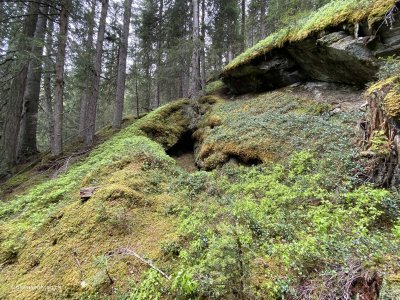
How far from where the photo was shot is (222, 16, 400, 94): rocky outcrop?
639 centimetres

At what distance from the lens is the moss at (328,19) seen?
6.25 meters

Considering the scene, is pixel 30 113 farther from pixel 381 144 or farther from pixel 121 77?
pixel 381 144

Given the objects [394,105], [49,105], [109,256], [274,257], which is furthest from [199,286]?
[49,105]

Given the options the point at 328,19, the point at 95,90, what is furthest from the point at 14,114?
the point at 328,19

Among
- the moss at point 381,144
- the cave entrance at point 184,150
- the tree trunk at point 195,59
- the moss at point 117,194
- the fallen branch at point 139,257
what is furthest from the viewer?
the tree trunk at point 195,59

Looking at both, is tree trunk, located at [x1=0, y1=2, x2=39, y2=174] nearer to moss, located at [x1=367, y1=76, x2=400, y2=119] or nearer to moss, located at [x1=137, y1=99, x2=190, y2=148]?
moss, located at [x1=137, y1=99, x2=190, y2=148]

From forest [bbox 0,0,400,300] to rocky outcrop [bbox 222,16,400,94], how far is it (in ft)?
0.15

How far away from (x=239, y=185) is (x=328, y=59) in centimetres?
558

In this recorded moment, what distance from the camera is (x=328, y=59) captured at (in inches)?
314

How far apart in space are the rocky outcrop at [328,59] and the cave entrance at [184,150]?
3844 millimetres

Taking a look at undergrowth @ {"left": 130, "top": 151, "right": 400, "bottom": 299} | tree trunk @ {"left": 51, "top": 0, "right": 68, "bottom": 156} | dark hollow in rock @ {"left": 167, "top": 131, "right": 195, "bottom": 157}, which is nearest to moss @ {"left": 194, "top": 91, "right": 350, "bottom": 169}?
dark hollow in rock @ {"left": 167, "top": 131, "right": 195, "bottom": 157}

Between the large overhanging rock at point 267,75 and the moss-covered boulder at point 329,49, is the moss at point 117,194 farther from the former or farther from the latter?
the large overhanging rock at point 267,75

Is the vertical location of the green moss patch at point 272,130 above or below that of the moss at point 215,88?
below

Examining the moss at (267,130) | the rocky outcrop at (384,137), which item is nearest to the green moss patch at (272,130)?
the moss at (267,130)
